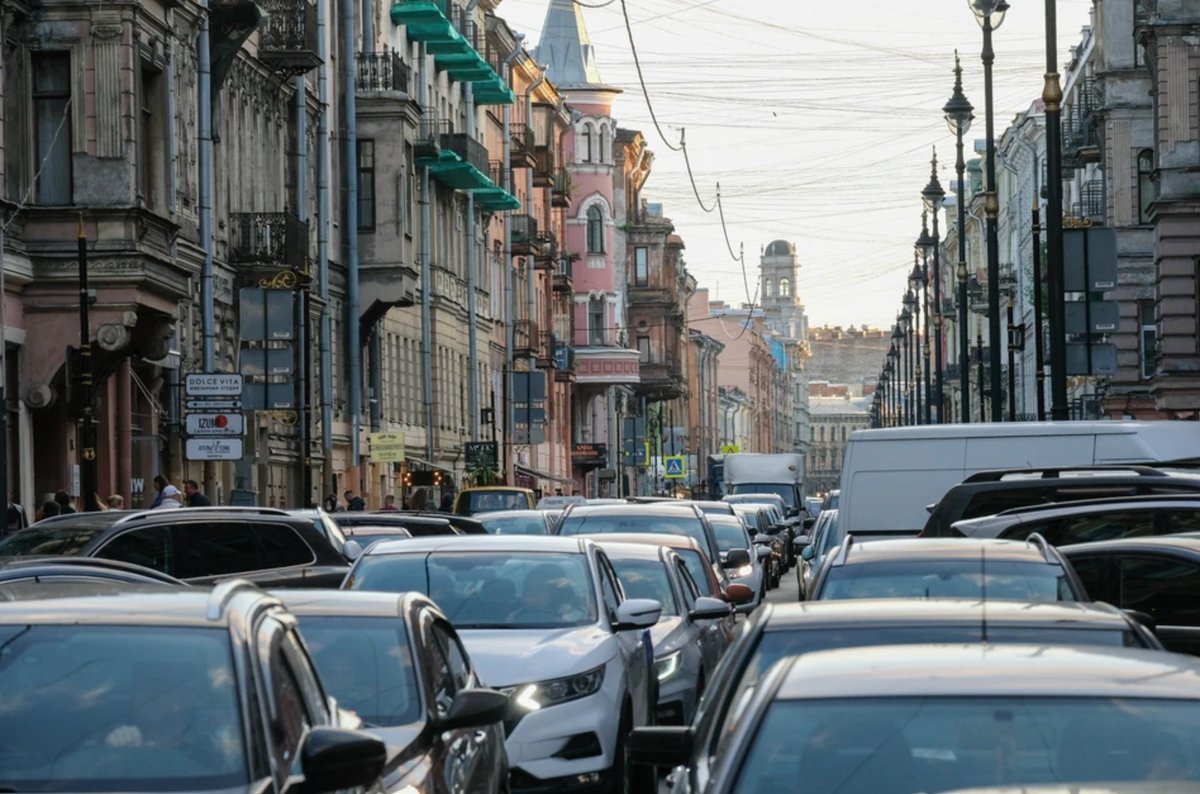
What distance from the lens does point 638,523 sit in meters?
25.9

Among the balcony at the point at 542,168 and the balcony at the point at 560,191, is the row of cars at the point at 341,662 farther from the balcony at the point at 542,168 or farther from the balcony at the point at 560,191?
the balcony at the point at 560,191

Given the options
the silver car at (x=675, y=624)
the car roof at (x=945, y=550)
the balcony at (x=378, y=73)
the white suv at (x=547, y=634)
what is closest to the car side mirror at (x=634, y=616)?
the white suv at (x=547, y=634)

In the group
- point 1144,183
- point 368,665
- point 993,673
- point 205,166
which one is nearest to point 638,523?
point 368,665

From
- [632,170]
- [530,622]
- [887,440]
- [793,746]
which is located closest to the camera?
[793,746]

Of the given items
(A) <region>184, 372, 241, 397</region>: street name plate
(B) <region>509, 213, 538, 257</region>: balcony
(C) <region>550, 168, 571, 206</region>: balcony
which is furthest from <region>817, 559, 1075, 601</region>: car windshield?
(C) <region>550, 168, 571, 206</region>: balcony

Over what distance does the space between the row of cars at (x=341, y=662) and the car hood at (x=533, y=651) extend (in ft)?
0.04

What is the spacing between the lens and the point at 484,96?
252 feet

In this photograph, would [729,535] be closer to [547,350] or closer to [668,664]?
[668,664]

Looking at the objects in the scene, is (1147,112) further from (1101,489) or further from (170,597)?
(170,597)

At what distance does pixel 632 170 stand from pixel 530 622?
124 m

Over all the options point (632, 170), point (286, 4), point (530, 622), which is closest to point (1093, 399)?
point (286, 4)

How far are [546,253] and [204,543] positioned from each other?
74.8 meters

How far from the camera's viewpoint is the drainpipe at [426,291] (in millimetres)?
64500

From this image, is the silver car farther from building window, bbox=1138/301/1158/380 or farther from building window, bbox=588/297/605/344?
building window, bbox=588/297/605/344
